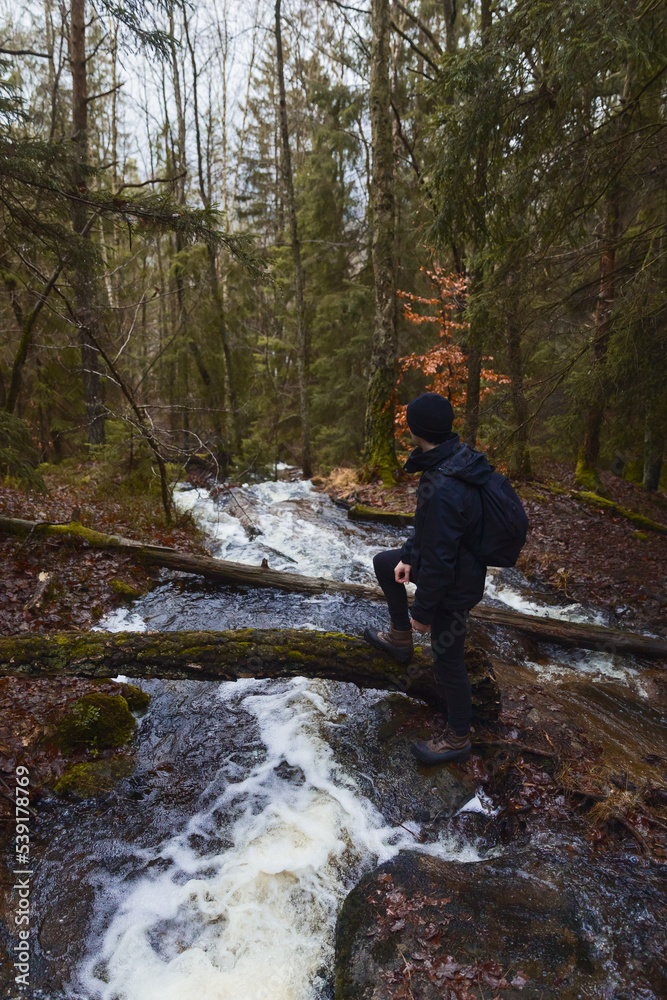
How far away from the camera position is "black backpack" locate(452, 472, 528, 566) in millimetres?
3170

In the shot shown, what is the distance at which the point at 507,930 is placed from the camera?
8.98 feet

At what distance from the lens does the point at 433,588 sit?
322 centimetres

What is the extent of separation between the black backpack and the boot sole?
66.9 inches

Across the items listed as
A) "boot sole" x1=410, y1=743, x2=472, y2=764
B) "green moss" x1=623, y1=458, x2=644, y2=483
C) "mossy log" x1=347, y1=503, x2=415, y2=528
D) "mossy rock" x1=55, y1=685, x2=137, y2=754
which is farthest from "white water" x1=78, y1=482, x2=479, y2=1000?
"green moss" x1=623, y1=458, x2=644, y2=483

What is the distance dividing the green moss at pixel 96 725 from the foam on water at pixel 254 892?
110cm

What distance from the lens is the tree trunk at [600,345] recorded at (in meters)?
6.26

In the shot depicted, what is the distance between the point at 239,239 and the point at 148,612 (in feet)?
16.3

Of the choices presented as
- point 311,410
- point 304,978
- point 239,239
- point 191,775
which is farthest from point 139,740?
point 311,410

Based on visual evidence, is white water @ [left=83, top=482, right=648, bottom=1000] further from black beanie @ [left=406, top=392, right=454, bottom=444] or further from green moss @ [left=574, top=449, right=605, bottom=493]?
green moss @ [left=574, top=449, right=605, bottom=493]

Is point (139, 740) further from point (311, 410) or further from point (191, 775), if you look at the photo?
point (311, 410)

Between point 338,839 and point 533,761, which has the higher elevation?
point 533,761

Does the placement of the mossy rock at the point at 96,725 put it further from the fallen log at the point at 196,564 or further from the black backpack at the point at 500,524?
the black backpack at the point at 500,524

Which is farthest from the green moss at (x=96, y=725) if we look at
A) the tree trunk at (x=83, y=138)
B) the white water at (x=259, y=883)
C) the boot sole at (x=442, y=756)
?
the tree trunk at (x=83, y=138)

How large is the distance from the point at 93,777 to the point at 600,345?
843 centimetres
